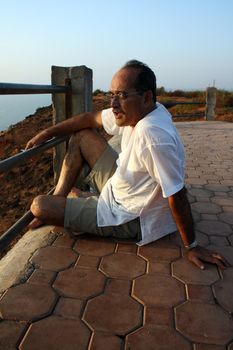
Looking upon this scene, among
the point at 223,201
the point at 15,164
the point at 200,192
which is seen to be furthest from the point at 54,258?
the point at 200,192

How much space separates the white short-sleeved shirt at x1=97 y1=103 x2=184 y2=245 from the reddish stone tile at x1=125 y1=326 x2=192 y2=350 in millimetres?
755

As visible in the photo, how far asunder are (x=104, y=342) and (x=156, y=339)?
25 centimetres

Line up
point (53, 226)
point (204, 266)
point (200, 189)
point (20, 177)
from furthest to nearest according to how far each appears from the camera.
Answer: point (20, 177)
point (200, 189)
point (53, 226)
point (204, 266)

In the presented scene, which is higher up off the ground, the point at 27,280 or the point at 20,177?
the point at 27,280

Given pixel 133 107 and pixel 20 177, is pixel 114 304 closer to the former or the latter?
pixel 133 107

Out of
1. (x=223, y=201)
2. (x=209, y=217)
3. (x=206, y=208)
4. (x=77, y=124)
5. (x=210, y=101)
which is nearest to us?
(x=77, y=124)

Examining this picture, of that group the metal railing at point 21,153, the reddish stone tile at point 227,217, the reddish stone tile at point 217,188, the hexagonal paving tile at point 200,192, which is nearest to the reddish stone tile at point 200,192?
the hexagonal paving tile at point 200,192

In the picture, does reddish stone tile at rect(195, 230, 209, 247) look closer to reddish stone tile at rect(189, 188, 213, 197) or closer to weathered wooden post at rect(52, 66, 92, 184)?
reddish stone tile at rect(189, 188, 213, 197)

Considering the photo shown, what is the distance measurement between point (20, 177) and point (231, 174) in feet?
17.4

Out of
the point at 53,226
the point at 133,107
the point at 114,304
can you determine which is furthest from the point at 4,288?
the point at 133,107

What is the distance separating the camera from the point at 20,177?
891 cm

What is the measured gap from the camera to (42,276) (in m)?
2.30

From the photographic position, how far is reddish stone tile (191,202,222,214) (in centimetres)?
358

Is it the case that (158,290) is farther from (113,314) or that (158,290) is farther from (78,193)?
A: (78,193)
